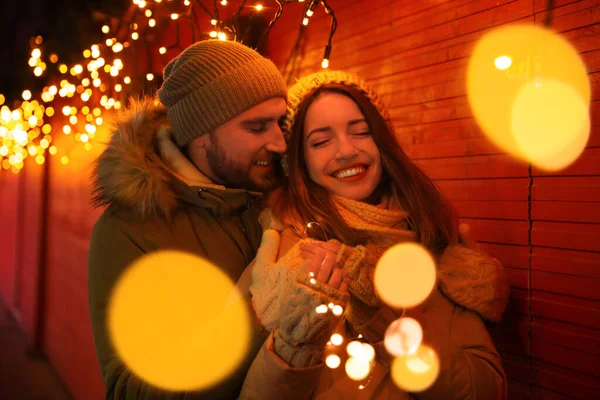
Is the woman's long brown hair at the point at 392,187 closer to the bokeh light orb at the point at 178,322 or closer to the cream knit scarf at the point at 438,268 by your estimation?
the cream knit scarf at the point at 438,268

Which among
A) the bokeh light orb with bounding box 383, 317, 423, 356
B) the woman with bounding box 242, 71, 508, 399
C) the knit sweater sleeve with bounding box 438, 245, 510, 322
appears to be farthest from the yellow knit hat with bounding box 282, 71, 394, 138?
the bokeh light orb with bounding box 383, 317, 423, 356

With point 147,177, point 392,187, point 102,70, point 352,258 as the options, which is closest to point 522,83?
point 392,187

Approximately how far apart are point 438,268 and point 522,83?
33.4 inches

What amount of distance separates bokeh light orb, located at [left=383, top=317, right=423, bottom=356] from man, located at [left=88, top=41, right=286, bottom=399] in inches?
25.3

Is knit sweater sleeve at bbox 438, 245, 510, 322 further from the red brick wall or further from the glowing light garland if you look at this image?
the glowing light garland

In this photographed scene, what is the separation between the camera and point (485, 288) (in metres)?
1.64

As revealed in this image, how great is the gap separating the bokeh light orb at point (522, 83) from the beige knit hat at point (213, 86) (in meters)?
0.92

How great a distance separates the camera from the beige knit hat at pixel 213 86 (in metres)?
1.86

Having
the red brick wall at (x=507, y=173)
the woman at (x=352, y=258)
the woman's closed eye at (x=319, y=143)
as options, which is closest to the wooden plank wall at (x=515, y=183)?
the red brick wall at (x=507, y=173)

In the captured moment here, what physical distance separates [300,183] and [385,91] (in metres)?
0.92

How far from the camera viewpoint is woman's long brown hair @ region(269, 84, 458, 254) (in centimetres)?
177

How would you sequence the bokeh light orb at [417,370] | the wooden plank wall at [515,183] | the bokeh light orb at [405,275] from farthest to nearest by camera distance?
the wooden plank wall at [515,183], the bokeh light orb at [405,275], the bokeh light orb at [417,370]

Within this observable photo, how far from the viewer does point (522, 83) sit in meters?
1.78

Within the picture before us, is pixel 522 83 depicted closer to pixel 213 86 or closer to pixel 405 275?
pixel 405 275
